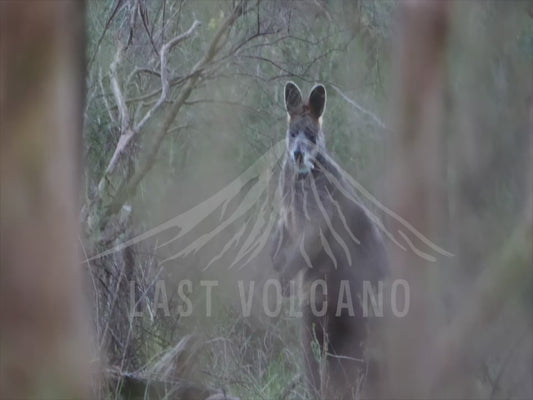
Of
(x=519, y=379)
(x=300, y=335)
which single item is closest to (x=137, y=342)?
(x=300, y=335)

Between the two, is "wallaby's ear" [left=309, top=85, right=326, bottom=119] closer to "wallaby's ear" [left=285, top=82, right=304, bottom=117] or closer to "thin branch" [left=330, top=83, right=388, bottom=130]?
"wallaby's ear" [left=285, top=82, right=304, bottom=117]

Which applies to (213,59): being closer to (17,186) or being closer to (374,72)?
(374,72)

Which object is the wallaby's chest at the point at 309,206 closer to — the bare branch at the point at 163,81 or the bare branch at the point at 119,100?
the bare branch at the point at 163,81

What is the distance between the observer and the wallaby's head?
7.84 metres

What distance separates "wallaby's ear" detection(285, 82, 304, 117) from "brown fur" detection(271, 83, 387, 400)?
0.5 inches

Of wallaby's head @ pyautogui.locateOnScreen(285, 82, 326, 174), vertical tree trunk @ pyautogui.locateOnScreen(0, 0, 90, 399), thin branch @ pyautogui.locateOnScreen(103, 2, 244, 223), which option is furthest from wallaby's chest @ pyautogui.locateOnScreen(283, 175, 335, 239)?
vertical tree trunk @ pyautogui.locateOnScreen(0, 0, 90, 399)

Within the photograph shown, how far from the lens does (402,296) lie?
2502 millimetres

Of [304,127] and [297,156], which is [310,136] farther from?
[297,156]

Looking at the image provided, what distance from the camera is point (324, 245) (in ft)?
24.8

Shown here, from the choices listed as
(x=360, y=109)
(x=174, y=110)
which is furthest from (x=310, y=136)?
(x=174, y=110)

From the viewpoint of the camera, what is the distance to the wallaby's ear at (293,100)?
8219mm
